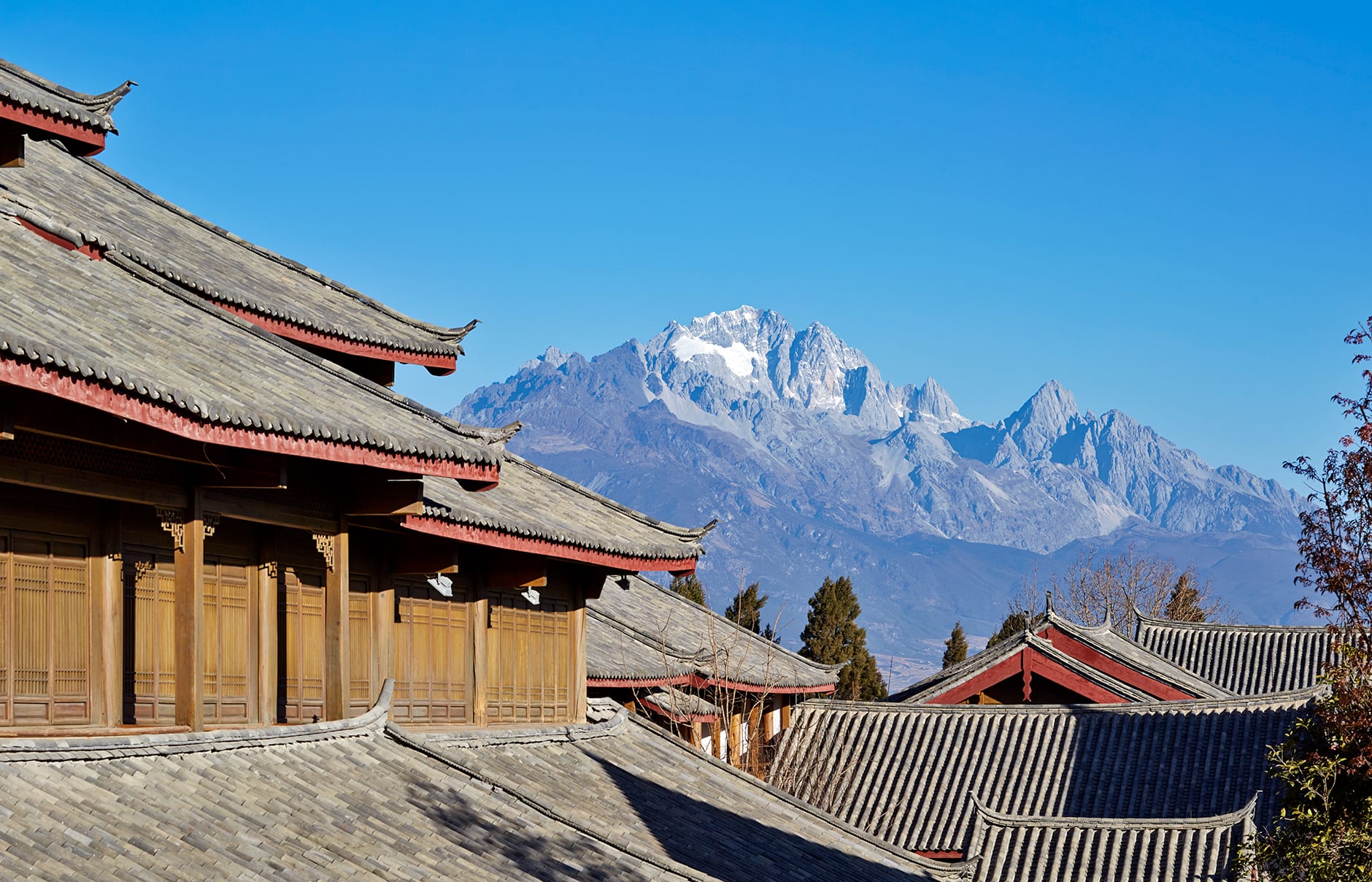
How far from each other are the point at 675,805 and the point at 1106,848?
8799 mm

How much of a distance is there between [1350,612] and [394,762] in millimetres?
7091

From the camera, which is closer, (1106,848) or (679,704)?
(1106,848)

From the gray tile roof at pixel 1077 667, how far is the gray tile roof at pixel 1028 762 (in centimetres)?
204

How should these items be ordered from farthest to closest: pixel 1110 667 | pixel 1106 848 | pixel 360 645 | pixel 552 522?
pixel 1110 667 < pixel 1106 848 < pixel 552 522 < pixel 360 645

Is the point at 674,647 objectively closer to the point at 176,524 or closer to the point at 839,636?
the point at 176,524

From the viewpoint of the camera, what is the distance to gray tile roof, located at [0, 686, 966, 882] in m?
8.02

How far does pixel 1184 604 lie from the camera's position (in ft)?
218

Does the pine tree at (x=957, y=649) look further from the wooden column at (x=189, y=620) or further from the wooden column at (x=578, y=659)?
the wooden column at (x=189, y=620)

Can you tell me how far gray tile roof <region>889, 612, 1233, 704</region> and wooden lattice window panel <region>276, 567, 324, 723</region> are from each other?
60.2 ft

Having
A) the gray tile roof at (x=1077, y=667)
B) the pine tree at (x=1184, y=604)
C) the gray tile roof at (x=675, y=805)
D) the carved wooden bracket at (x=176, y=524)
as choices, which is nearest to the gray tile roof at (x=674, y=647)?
the gray tile roof at (x=1077, y=667)

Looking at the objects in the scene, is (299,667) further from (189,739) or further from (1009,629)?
(1009,629)

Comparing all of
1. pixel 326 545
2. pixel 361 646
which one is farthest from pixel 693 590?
pixel 326 545

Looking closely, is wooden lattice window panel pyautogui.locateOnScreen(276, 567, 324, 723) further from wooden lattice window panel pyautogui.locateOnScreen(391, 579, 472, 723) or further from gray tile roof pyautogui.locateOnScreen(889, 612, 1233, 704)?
gray tile roof pyautogui.locateOnScreen(889, 612, 1233, 704)

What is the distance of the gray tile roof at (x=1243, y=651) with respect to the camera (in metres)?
37.3
